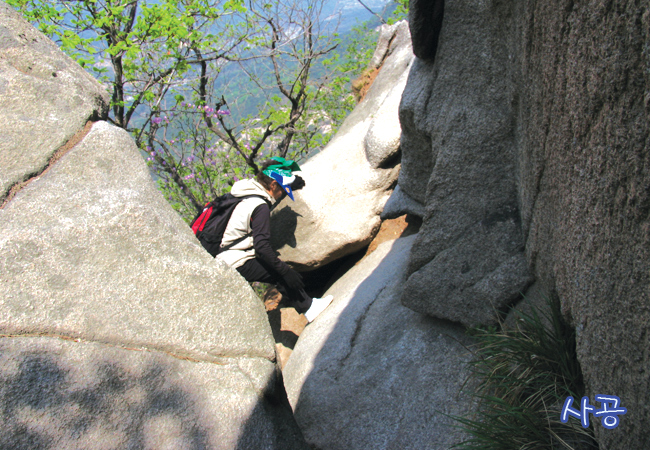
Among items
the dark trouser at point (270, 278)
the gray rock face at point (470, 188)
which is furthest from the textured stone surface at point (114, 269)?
the dark trouser at point (270, 278)

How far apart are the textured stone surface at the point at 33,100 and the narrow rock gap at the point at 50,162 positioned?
12mm

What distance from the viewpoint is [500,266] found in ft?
9.71

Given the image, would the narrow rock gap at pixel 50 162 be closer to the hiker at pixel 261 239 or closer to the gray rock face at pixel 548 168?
the hiker at pixel 261 239

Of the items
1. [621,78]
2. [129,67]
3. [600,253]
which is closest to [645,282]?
[600,253]

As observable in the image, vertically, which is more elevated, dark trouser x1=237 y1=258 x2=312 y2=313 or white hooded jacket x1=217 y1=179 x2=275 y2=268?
white hooded jacket x1=217 y1=179 x2=275 y2=268

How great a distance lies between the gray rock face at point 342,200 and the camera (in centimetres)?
553

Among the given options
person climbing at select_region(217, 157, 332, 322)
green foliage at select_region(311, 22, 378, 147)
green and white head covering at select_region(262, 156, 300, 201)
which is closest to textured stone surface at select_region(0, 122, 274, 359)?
person climbing at select_region(217, 157, 332, 322)

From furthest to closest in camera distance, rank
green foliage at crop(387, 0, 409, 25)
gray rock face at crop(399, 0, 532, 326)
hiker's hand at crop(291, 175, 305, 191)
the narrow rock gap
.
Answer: green foliage at crop(387, 0, 409, 25) → hiker's hand at crop(291, 175, 305, 191) → gray rock face at crop(399, 0, 532, 326) → the narrow rock gap

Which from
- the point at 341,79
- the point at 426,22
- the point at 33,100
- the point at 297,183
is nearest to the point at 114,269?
the point at 33,100

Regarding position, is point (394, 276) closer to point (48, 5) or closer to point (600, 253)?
point (600, 253)

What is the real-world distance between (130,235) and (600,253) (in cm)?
239

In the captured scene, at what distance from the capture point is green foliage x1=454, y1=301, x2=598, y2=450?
7.14 ft

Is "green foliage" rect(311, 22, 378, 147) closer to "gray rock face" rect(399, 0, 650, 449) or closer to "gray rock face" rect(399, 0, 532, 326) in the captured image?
"gray rock face" rect(399, 0, 650, 449)

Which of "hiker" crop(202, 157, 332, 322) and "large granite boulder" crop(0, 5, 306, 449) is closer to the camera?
"large granite boulder" crop(0, 5, 306, 449)
